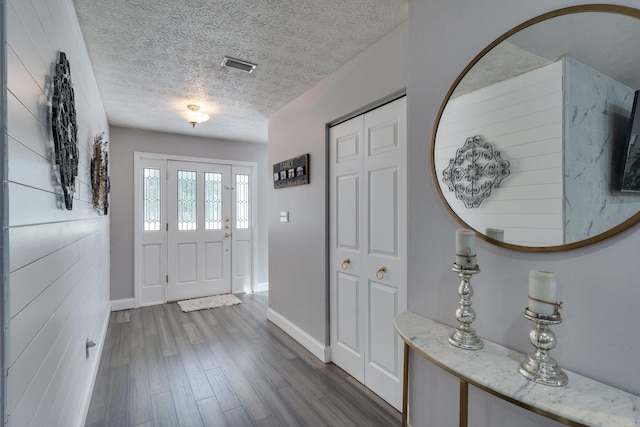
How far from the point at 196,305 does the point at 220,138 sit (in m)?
2.54

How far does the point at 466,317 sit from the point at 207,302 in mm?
3936

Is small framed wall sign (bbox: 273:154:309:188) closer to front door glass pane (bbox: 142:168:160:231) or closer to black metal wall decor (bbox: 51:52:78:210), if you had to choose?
black metal wall decor (bbox: 51:52:78:210)

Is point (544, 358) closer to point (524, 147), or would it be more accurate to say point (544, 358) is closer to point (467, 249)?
point (467, 249)

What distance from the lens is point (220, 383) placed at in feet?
7.66

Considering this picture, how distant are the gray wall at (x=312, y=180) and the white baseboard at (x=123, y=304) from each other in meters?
2.09

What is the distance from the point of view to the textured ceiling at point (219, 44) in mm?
1715

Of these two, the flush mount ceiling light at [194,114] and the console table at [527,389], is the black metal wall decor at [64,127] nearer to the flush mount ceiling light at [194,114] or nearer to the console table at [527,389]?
the console table at [527,389]

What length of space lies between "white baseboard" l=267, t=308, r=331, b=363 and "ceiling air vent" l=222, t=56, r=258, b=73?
2454 mm

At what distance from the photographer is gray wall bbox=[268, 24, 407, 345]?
2.07 metres

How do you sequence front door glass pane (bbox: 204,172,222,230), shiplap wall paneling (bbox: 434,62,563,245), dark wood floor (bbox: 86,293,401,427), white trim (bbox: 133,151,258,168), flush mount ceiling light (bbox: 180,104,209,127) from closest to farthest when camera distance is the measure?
1. shiplap wall paneling (bbox: 434,62,563,245)
2. dark wood floor (bbox: 86,293,401,427)
3. flush mount ceiling light (bbox: 180,104,209,127)
4. white trim (bbox: 133,151,258,168)
5. front door glass pane (bbox: 204,172,222,230)

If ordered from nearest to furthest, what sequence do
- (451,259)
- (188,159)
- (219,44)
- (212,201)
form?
(451,259) < (219,44) < (188,159) < (212,201)

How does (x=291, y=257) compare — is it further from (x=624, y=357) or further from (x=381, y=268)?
(x=624, y=357)

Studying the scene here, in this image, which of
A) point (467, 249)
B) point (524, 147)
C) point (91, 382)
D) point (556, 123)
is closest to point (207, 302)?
point (91, 382)

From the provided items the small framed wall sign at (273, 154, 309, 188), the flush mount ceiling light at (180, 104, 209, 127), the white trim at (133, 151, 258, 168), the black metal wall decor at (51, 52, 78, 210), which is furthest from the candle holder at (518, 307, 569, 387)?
the white trim at (133, 151, 258, 168)
